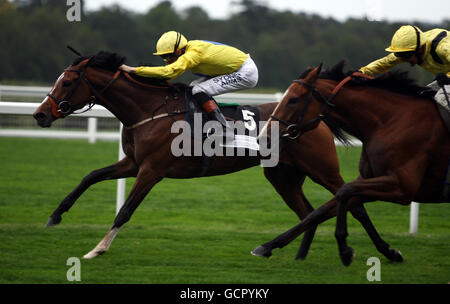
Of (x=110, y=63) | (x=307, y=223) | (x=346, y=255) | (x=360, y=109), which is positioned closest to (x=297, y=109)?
(x=360, y=109)

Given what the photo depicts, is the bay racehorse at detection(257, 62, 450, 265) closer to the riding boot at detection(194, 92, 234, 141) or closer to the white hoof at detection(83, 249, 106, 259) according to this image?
the riding boot at detection(194, 92, 234, 141)

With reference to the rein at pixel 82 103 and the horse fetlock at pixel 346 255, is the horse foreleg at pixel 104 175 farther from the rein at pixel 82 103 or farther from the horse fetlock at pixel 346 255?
the horse fetlock at pixel 346 255

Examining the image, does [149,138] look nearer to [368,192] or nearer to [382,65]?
[368,192]

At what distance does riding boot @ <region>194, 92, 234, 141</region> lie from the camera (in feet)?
18.3

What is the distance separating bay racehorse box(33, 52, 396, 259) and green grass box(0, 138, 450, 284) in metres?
0.35

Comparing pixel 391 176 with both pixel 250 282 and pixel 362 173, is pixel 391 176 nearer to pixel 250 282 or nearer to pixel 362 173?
pixel 362 173

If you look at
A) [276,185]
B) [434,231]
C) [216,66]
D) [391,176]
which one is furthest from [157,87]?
[434,231]

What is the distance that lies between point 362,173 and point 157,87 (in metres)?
1.97

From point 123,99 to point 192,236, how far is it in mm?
1533

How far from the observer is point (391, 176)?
4664mm

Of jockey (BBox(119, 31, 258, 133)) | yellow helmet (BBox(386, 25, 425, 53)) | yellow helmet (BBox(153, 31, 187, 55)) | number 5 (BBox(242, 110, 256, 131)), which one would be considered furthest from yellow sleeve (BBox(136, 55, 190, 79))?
yellow helmet (BBox(386, 25, 425, 53))

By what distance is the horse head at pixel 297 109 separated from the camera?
4.78m

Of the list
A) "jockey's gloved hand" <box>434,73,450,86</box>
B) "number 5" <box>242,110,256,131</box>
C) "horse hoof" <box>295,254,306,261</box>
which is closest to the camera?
"jockey's gloved hand" <box>434,73,450,86</box>

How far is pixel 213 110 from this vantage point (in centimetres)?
558
